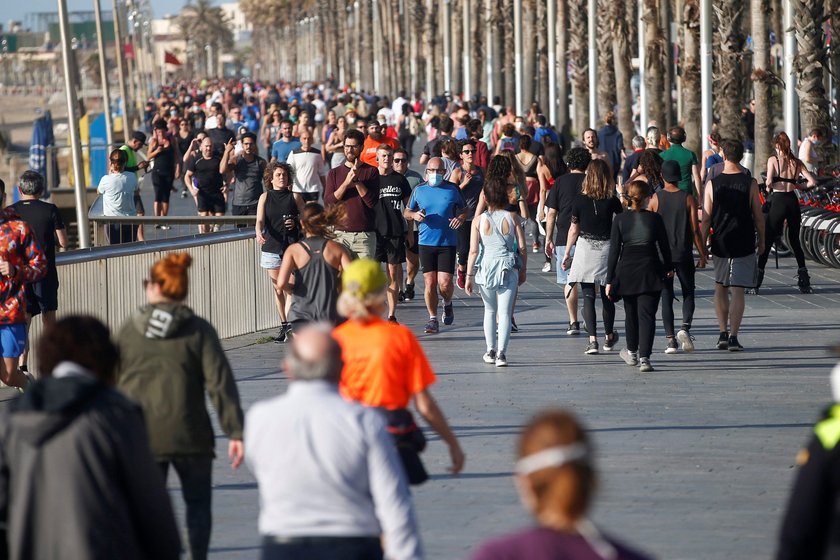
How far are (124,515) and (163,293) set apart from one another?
1.82 meters

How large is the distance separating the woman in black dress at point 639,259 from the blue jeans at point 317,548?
25.2ft

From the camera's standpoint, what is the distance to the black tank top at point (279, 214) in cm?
1416

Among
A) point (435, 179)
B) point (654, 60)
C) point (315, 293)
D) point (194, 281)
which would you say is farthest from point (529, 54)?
point (315, 293)

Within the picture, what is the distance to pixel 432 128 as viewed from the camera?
31312 millimetres

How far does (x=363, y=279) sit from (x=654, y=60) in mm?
26821

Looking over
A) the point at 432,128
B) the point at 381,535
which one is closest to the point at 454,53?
the point at 432,128

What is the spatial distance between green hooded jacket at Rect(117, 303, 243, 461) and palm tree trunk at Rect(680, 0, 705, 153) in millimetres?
22059

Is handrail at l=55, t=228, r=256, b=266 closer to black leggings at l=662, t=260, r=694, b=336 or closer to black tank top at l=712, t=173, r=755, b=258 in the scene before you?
black leggings at l=662, t=260, r=694, b=336

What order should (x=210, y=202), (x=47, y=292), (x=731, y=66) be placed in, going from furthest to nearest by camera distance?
1. (x=731, y=66)
2. (x=210, y=202)
3. (x=47, y=292)

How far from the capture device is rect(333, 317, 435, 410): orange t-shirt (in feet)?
20.8

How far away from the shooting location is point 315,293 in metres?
9.73

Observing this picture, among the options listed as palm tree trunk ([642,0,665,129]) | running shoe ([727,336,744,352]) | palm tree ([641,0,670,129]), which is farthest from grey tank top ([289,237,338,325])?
palm tree trunk ([642,0,665,129])

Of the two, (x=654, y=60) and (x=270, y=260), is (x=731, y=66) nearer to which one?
(x=654, y=60)

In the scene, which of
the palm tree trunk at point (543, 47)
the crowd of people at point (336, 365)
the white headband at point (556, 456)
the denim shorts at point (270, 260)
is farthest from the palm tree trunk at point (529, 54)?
the white headband at point (556, 456)
